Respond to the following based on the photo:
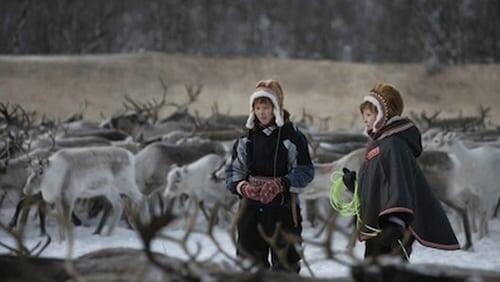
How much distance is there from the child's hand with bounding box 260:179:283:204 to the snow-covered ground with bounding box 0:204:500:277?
4.25 feet

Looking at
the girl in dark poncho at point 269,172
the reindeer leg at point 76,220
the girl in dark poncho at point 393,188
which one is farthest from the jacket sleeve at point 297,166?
the reindeer leg at point 76,220

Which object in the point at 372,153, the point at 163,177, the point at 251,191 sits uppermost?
the point at 372,153

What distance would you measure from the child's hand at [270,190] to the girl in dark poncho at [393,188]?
39 cm

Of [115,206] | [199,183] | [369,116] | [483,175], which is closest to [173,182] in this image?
[199,183]

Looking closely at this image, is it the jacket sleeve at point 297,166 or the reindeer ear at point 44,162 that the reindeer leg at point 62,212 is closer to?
the reindeer ear at point 44,162

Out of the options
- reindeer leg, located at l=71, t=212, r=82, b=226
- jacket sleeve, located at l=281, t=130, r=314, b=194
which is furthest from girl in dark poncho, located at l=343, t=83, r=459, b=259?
reindeer leg, located at l=71, t=212, r=82, b=226

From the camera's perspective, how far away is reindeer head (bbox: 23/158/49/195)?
740cm

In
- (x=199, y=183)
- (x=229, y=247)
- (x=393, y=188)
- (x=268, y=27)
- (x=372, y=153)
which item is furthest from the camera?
(x=268, y=27)

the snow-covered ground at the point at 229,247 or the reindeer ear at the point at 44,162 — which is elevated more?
the reindeer ear at the point at 44,162

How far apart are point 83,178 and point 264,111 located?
392cm

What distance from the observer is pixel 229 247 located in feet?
22.8

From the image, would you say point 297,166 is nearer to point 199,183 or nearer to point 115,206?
point 115,206

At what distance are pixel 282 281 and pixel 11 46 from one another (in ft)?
66.0

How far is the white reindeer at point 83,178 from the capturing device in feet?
24.4
